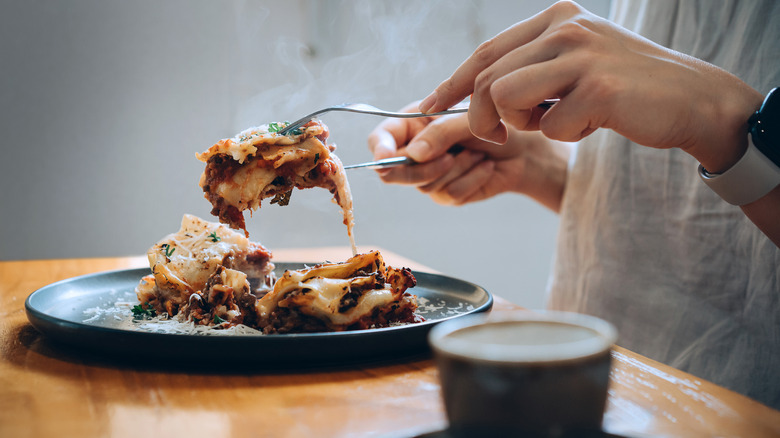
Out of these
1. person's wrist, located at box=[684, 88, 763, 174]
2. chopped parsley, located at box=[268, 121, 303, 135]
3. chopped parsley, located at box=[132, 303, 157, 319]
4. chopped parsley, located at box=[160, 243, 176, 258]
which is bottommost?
chopped parsley, located at box=[132, 303, 157, 319]

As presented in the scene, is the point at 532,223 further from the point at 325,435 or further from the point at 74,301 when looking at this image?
the point at 325,435

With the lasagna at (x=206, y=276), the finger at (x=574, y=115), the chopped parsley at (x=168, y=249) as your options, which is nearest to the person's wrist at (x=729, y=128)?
the finger at (x=574, y=115)

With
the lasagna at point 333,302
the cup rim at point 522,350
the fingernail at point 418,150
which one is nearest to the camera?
the cup rim at point 522,350

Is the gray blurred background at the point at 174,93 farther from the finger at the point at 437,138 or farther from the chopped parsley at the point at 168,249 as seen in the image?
the chopped parsley at the point at 168,249

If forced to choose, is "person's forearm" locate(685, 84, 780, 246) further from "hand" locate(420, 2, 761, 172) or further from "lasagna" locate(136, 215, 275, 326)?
"lasagna" locate(136, 215, 275, 326)

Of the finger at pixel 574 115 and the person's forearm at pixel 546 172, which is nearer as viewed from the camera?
the finger at pixel 574 115

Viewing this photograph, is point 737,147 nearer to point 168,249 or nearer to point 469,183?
point 469,183

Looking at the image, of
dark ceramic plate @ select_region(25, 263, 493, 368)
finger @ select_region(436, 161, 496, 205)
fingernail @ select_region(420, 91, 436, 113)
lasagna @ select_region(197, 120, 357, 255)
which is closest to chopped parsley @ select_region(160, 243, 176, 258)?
lasagna @ select_region(197, 120, 357, 255)
